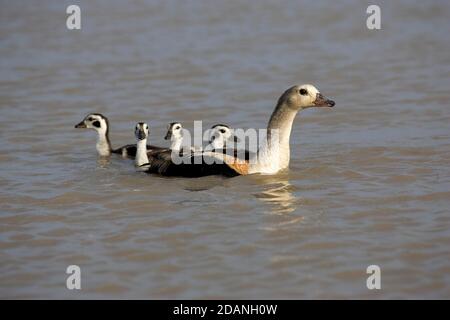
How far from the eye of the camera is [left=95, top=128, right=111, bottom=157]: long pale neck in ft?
39.5

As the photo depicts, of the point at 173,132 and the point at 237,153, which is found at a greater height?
the point at 173,132

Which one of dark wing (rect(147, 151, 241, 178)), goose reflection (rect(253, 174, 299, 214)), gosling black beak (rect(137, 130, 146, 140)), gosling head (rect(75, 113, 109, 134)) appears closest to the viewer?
goose reflection (rect(253, 174, 299, 214))

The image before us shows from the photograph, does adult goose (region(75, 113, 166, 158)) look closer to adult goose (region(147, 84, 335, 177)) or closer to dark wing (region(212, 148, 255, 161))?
dark wing (region(212, 148, 255, 161))

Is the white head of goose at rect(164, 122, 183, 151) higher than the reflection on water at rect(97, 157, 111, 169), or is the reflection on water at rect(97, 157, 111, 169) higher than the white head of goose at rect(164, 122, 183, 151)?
the white head of goose at rect(164, 122, 183, 151)

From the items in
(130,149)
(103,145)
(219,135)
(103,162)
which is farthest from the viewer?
(103,145)

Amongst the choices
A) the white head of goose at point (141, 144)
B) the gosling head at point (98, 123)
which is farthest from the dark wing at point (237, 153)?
the gosling head at point (98, 123)

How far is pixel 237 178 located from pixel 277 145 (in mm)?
639

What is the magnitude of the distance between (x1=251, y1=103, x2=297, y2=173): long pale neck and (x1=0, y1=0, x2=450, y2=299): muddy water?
0.17 metres

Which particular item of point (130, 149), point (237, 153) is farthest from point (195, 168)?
point (130, 149)

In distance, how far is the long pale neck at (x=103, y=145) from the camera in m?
12.1

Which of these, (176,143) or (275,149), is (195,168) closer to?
(275,149)

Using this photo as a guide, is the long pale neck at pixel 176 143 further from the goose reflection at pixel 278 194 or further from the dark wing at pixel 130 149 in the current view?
the goose reflection at pixel 278 194

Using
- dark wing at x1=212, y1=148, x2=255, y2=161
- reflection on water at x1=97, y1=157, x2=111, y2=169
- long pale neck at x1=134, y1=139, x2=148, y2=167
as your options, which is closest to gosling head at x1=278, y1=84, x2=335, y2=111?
dark wing at x1=212, y1=148, x2=255, y2=161

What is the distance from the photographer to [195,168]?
34.0 feet
